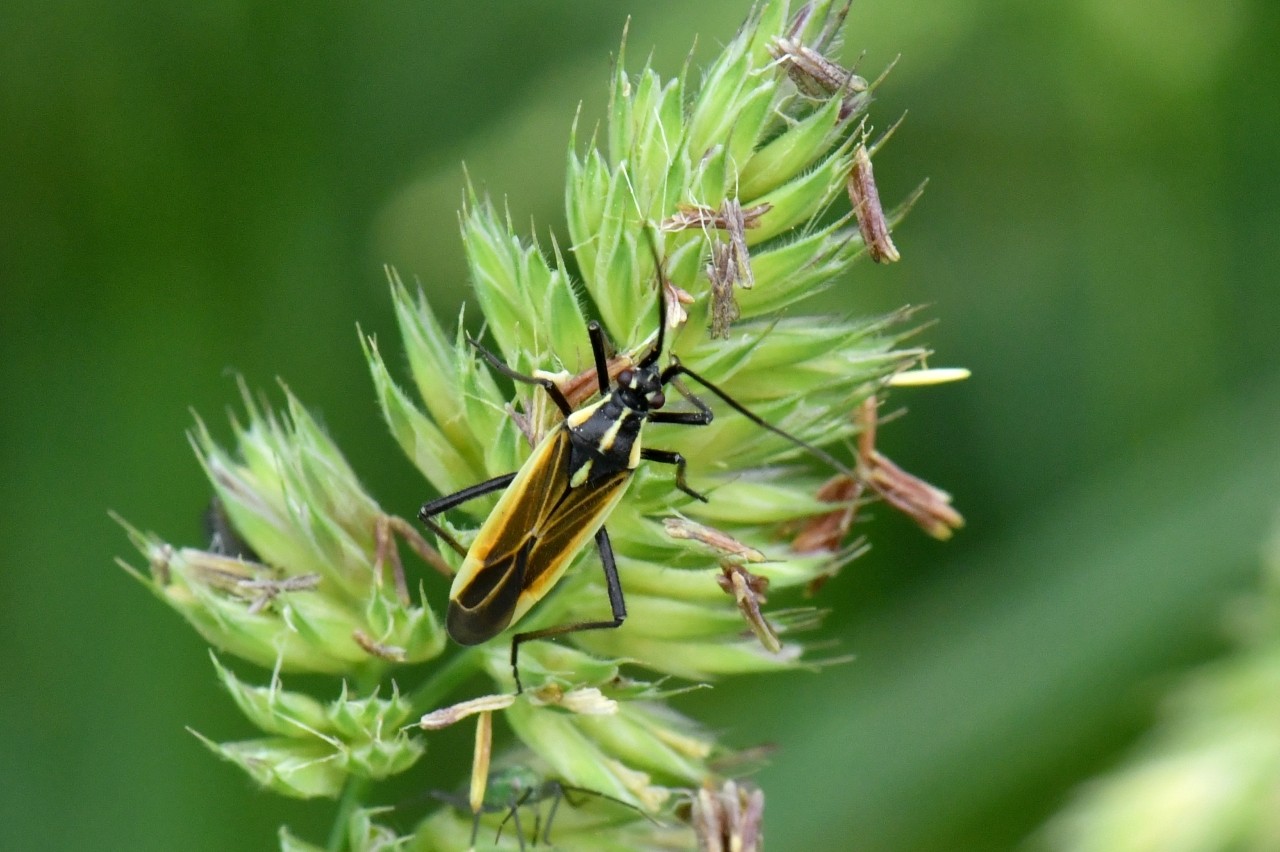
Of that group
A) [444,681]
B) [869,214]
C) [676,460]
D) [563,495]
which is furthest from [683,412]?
[444,681]

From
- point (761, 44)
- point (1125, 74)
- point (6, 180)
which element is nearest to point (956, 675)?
point (1125, 74)

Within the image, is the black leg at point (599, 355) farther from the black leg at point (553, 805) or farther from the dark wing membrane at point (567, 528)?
the black leg at point (553, 805)

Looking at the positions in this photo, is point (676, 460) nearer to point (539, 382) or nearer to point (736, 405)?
point (736, 405)

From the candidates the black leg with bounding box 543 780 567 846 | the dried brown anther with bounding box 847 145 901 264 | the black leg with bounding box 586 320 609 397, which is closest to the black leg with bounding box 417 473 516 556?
the black leg with bounding box 586 320 609 397

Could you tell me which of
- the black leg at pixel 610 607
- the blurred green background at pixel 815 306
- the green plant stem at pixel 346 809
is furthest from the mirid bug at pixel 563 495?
the blurred green background at pixel 815 306

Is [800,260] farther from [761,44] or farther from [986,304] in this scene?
[986,304]

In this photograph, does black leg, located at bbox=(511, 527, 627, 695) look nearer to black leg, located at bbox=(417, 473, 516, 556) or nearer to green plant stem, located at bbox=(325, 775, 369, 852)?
black leg, located at bbox=(417, 473, 516, 556)

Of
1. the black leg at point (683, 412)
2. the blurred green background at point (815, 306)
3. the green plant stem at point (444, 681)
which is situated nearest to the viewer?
the green plant stem at point (444, 681)
